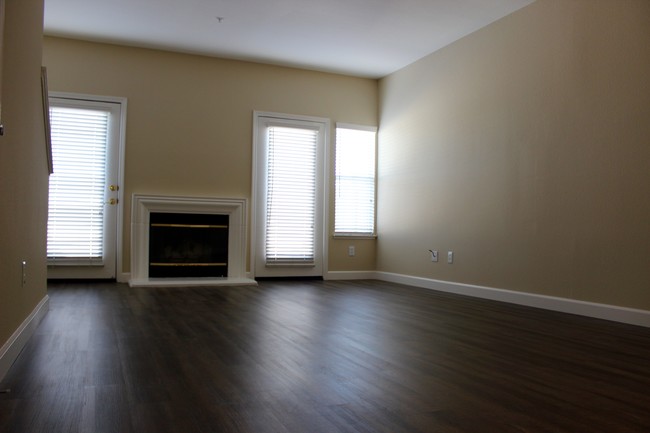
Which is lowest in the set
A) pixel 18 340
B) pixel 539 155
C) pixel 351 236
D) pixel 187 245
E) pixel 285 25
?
pixel 18 340

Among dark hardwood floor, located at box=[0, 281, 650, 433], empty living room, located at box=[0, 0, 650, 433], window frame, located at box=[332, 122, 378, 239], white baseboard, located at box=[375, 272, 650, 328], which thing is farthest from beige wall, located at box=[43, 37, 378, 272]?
dark hardwood floor, located at box=[0, 281, 650, 433]

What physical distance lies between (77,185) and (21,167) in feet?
12.3

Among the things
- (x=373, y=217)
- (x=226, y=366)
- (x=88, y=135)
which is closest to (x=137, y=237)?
(x=88, y=135)

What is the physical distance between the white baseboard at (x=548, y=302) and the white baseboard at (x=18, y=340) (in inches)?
148

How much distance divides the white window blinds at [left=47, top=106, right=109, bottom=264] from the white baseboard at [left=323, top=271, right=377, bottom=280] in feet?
9.11

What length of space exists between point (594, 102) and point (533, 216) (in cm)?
105

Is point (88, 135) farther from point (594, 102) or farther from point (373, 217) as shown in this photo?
point (594, 102)

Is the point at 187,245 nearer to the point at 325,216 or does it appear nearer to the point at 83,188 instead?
the point at 83,188

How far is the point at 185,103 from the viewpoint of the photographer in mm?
6512

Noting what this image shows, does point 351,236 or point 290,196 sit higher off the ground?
point 290,196

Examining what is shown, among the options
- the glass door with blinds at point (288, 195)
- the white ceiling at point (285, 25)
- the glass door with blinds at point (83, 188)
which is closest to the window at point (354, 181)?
the glass door with blinds at point (288, 195)

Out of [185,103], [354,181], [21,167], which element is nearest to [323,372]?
[21,167]

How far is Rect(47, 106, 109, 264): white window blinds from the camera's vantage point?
5.98m

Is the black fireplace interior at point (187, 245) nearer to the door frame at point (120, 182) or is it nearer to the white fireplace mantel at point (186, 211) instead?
the white fireplace mantel at point (186, 211)
